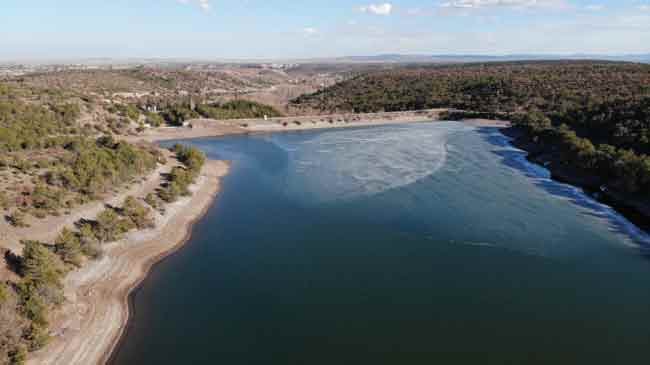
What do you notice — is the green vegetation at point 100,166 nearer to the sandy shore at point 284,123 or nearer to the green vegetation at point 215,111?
the sandy shore at point 284,123

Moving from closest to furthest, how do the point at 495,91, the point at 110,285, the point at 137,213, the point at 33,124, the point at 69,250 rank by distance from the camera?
1. the point at 110,285
2. the point at 69,250
3. the point at 137,213
4. the point at 33,124
5. the point at 495,91

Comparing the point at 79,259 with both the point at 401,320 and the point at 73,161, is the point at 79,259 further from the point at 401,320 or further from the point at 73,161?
the point at 401,320

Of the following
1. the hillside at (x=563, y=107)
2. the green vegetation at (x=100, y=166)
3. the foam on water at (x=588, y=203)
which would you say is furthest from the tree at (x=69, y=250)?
the hillside at (x=563, y=107)

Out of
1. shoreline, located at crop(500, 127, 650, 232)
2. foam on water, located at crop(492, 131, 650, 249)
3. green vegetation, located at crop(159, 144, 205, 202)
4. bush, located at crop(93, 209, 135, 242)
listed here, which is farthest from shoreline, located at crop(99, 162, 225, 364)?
shoreline, located at crop(500, 127, 650, 232)

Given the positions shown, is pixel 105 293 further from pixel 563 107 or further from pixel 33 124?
pixel 563 107

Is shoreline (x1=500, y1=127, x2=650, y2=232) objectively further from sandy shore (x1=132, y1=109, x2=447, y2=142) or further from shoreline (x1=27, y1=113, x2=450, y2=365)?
shoreline (x1=27, y1=113, x2=450, y2=365)

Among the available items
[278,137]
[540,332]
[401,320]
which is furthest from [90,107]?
[540,332]

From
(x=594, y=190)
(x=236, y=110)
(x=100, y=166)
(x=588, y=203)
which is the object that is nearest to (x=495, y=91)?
(x=236, y=110)
